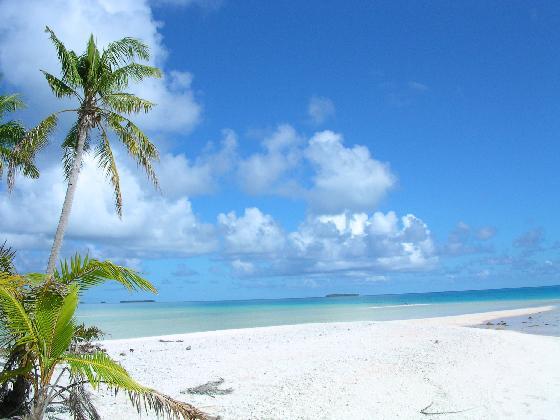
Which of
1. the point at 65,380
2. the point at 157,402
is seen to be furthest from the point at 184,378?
the point at 157,402

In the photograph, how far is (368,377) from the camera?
11.2m

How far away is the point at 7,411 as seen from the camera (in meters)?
6.60

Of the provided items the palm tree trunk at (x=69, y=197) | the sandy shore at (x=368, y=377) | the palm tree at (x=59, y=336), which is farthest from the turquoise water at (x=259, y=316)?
the palm tree at (x=59, y=336)

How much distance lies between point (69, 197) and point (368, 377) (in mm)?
8311

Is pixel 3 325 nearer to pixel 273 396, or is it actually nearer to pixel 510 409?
pixel 273 396

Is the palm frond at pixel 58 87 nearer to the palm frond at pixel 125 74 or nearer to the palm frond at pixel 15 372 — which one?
the palm frond at pixel 125 74

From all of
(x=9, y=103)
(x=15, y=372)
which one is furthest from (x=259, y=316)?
(x=15, y=372)

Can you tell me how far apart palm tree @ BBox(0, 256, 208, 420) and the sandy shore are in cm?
308

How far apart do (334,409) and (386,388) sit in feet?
5.93

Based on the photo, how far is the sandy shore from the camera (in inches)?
346

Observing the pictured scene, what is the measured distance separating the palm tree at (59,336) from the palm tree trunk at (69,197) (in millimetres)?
4522

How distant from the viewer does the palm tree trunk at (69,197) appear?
1102cm

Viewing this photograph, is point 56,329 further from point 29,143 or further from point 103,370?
point 29,143

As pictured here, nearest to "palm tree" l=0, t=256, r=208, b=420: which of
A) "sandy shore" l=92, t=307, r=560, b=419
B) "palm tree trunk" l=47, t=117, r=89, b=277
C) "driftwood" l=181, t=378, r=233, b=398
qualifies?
"sandy shore" l=92, t=307, r=560, b=419
